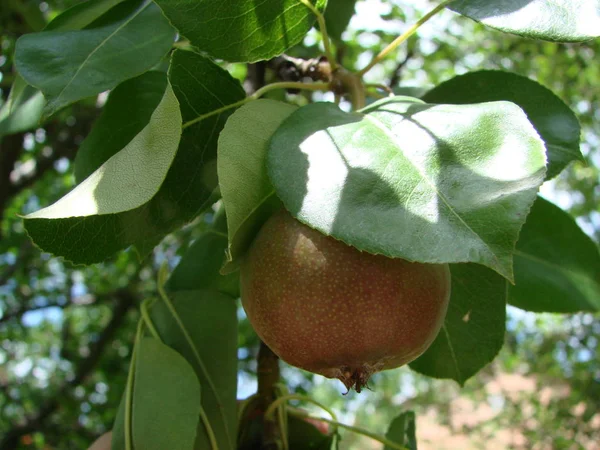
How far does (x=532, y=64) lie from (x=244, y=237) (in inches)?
141

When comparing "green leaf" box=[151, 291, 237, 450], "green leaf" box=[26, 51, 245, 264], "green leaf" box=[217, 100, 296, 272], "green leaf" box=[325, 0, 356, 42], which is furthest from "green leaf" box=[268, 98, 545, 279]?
"green leaf" box=[325, 0, 356, 42]

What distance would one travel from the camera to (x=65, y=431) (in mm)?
3232

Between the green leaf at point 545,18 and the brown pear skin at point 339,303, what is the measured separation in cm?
32

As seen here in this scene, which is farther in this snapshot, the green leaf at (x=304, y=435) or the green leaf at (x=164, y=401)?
the green leaf at (x=304, y=435)

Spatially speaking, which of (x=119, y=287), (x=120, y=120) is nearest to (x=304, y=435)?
(x=120, y=120)

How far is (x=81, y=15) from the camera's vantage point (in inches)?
44.0

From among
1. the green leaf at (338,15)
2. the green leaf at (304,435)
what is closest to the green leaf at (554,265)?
the green leaf at (304,435)

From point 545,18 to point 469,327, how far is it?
1.61 ft

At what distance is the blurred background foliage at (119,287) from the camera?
2.87 m

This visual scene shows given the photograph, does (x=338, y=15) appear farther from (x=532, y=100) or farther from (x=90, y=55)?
(x=90, y=55)

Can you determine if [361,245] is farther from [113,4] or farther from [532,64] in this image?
[532,64]

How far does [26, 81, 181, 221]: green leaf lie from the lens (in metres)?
0.75

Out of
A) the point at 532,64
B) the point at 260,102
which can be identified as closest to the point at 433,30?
the point at 532,64

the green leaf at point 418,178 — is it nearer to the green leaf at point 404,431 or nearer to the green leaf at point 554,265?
the green leaf at point 554,265
